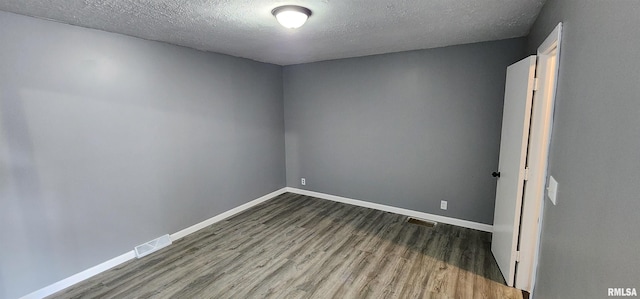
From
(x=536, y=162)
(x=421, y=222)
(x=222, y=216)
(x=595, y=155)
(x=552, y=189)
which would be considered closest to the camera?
(x=595, y=155)

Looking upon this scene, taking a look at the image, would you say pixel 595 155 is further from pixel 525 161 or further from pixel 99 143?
pixel 99 143

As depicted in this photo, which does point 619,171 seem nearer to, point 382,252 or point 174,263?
point 382,252

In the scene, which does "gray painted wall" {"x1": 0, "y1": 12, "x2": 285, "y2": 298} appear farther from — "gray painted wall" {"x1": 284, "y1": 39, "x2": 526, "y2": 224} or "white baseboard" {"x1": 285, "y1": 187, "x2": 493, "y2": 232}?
"white baseboard" {"x1": 285, "y1": 187, "x2": 493, "y2": 232}

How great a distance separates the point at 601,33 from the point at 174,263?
11.8ft

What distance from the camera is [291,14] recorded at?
2.03 meters

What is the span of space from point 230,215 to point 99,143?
6.37 feet

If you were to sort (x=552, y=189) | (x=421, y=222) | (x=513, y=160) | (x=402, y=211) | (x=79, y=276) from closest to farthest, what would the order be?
1. (x=552, y=189)
2. (x=513, y=160)
3. (x=79, y=276)
4. (x=421, y=222)
5. (x=402, y=211)

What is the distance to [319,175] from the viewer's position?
15.7 ft

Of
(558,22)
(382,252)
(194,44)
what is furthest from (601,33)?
(194,44)

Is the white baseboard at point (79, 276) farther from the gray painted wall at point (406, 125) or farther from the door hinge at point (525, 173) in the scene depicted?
the door hinge at point (525, 173)

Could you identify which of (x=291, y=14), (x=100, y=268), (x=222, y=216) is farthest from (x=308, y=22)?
(x=100, y=268)

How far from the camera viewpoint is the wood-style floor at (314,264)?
94.0 inches

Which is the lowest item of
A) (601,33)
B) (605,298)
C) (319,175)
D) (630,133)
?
(319,175)

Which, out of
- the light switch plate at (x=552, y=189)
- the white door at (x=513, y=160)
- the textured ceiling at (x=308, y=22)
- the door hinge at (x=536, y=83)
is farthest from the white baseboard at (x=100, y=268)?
the door hinge at (x=536, y=83)
